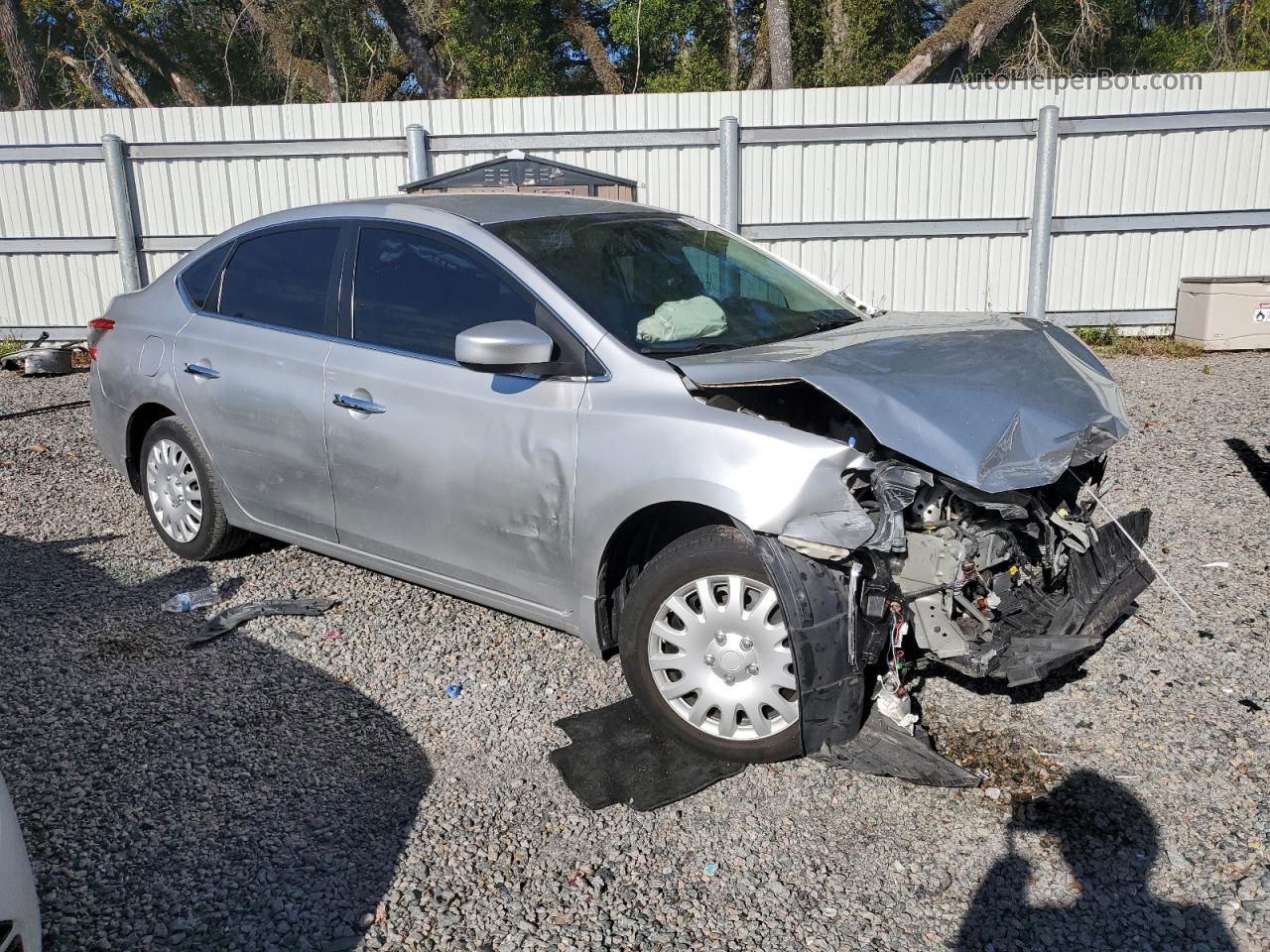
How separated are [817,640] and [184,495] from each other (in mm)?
3380

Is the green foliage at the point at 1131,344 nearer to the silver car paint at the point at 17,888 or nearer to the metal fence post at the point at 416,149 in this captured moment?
the metal fence post at the point at 416,149

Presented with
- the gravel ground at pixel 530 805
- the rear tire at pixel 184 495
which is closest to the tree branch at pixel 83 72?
the rear tire at pixel 184 495

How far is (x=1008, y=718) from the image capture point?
3.73 metres

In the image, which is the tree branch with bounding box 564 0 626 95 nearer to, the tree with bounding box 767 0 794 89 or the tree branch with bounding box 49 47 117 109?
the tree with bounding box 767 0 794 89

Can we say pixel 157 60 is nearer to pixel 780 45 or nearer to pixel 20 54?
pixel 20 54

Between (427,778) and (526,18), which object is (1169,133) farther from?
(526,18)

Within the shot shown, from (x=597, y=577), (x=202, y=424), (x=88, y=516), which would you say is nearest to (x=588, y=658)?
(x=597, y=577)

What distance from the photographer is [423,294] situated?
4.18 m

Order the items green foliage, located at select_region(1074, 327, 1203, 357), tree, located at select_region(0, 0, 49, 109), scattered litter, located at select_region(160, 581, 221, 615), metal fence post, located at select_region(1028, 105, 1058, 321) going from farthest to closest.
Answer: tree, located at select_region(0, 0, 49, 109) < green foliage, located at select_region(1074, 327, 1203, 357) < metal fence post, located at select_region(1028, 105, 1058, 321) < scattered litter, located at select_region(160, 581, 221, 615)

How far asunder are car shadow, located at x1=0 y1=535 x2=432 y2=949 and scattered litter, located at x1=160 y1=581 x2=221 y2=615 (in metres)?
0.11

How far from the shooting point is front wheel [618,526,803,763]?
130 inches

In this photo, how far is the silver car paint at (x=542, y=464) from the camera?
3213 millimetres

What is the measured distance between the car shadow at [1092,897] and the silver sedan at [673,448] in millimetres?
430

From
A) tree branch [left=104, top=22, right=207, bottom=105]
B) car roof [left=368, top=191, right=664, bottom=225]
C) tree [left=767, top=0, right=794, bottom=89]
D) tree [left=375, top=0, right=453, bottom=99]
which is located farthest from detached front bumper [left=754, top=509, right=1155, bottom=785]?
tree branch [left=104, top=22, right=207, bottom=105]
